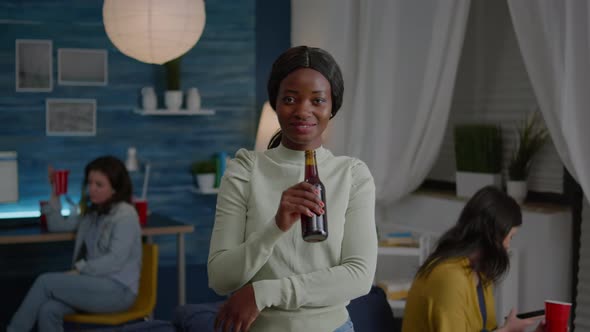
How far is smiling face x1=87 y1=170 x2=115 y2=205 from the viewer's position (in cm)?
373

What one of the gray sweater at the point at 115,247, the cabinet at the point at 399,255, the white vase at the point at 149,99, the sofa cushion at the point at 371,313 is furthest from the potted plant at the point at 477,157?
the white vase at the point at 149,99

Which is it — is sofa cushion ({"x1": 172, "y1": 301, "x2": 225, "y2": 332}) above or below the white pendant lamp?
below

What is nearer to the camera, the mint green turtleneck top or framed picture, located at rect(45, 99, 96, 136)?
the mint green turtleneck top

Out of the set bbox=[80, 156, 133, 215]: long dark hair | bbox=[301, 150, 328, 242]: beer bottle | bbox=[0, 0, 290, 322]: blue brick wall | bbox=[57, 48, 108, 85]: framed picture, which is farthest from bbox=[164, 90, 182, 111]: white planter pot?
bbox=[301, 150, 328, 242]: beer bottle

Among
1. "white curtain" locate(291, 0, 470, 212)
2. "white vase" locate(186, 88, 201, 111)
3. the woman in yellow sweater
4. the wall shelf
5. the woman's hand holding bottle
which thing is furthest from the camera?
"white vase" locate(186, 88, 201, 111)

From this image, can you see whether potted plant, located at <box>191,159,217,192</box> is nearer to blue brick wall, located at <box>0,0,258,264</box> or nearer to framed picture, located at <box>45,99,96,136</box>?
blue brick wall, located at <box>0,0,258,264</box>

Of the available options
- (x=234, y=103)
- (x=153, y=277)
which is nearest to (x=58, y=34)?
(x=234, y=103)

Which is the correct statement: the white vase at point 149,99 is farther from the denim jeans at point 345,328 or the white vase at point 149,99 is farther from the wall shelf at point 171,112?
the denim jeans at point 345,328

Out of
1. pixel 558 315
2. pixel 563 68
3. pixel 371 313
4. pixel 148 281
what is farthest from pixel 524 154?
pixel 148 281

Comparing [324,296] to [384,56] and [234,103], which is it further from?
[234,103]

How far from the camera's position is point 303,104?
114 cm

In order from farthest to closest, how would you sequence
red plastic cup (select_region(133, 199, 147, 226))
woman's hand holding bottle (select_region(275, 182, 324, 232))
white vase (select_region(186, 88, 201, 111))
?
white vase (select_region(186, 88, 201, 111)) → red plastic cup (select_region(133, 199, 147, 226)) → woman's hand holding bottle (select_region(275, 182, 324, 232))

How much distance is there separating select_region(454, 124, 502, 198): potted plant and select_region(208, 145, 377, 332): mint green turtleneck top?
2.63 metres

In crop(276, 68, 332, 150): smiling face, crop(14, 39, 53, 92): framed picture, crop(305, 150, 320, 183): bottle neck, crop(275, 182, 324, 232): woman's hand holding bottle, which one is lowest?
crop(275, 182, 324, 232): woman's hand holding bottle
